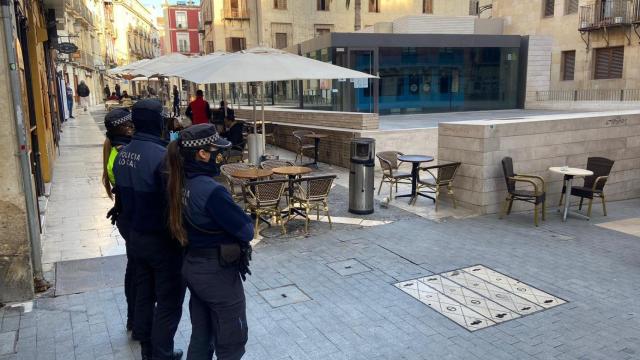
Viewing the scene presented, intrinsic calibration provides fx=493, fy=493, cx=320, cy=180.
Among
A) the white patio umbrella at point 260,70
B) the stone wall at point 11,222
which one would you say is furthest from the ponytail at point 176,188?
the white patio umbrella at point 260,70

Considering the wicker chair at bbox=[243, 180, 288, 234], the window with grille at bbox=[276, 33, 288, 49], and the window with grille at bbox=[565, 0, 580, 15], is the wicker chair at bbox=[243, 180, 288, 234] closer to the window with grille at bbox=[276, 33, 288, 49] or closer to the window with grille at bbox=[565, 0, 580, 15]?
the window with grille at bbox=[565, 0, 580, 15]

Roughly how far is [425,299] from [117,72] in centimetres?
1359

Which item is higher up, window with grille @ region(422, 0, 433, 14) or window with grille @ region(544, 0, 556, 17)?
window with grille @ region(422, 0, 433, 14)

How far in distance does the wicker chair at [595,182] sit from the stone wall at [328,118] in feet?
16.3

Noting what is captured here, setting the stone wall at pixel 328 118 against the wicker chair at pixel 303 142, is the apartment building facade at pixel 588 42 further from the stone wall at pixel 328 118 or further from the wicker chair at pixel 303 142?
the wicker chair at pixel 303 142

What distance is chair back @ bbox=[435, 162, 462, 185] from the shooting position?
7.80m

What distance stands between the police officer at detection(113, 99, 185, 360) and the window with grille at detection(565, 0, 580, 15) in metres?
31.9

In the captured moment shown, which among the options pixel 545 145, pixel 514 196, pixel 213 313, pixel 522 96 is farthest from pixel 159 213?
pixel 522 96

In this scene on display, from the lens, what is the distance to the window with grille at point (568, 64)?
30.0m

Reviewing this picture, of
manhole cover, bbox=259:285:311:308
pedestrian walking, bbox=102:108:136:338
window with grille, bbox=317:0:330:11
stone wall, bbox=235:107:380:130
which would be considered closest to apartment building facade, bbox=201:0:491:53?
window with grille, bbox=317:0:330:11

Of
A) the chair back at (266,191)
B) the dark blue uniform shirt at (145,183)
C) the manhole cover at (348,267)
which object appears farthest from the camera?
the chair back at (266,191)

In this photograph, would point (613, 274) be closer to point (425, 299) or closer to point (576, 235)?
point (576, 235)

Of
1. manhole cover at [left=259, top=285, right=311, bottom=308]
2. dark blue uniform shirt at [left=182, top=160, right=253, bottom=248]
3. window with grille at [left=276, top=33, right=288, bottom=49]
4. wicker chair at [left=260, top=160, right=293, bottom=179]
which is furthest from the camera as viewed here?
window with grille at [left=276, top=33, right=288, bottom=49]

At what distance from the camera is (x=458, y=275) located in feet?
17.7
